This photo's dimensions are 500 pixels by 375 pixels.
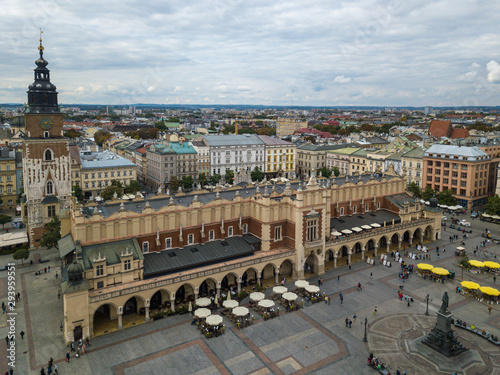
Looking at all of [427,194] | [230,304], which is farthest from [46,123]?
[427,194]

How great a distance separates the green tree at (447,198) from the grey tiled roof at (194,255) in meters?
76.8

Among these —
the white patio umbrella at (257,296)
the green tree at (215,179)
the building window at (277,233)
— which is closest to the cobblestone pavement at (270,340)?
the white patio umbrella at (257,296)

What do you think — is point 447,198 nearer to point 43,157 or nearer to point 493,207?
point 493,207

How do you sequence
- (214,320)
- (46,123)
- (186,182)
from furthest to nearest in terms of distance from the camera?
(186,182) < (46,123) < (214,320)

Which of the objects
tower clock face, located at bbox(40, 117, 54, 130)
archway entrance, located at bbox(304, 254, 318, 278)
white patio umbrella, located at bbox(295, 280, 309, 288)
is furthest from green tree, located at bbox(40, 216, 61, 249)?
archway entrance, located at bbox(304, 254, 318, 278)

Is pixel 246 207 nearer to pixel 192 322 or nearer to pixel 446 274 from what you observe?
pixel 192 322

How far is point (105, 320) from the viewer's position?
180 ft

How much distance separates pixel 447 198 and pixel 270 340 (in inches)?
3498

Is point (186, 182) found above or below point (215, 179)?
below

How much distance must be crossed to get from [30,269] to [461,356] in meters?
71.1

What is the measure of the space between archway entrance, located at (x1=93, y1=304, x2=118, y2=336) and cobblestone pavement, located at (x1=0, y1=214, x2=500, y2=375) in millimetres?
1859

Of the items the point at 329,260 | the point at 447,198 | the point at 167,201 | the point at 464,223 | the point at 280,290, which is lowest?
the point at 329,260

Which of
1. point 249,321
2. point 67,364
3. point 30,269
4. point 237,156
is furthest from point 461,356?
point 237,156

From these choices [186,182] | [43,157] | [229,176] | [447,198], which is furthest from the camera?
[229,176]
